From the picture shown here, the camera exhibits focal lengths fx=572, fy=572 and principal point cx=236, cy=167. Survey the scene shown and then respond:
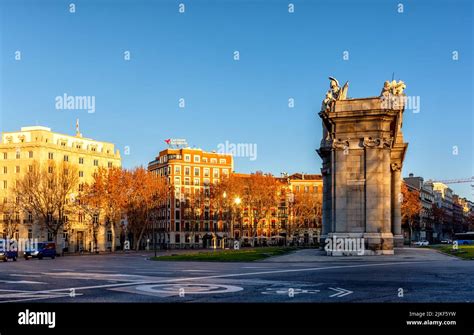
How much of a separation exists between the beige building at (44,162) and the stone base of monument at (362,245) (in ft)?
236

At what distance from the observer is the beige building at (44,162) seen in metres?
112

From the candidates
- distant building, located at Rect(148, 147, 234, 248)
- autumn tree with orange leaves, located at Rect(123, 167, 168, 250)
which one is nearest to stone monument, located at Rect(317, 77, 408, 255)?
autumn tree with orange leaves, located at Rect(123, 167, 168, 250)

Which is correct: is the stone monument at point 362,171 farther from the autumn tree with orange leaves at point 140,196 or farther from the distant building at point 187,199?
the distant building at point 187,199

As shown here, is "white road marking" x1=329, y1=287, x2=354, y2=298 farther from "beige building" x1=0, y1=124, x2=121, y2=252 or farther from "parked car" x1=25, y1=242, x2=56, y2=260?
"beige building" x1=0, y1=124, x2=121, y2=252

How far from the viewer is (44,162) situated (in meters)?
110

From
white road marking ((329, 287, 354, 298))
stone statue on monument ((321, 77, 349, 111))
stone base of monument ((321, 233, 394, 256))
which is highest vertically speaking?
stone statue on monument ((321, 77, 349, 111))

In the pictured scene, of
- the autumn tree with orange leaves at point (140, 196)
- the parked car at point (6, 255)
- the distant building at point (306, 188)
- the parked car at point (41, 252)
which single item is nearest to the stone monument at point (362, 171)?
the parked car at point (6, 255)

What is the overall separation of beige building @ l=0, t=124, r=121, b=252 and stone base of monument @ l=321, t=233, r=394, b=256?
72.0m

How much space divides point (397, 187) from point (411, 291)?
46913 millimetres

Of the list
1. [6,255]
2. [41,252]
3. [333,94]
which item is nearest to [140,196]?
[41,252]

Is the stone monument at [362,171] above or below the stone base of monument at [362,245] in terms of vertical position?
above

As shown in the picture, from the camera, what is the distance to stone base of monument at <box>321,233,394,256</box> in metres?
46.6

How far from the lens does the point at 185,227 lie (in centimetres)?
15150
